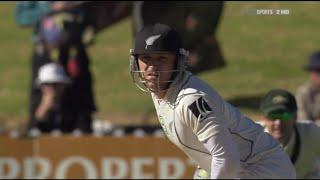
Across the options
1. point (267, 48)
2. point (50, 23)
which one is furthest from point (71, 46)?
point (267, 48)

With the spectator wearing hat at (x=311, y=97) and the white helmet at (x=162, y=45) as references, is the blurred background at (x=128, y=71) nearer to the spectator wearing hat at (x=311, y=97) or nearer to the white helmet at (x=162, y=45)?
the spectator wearing hat at (x=311, y=97)

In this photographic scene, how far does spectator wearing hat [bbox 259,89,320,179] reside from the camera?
16.7ft

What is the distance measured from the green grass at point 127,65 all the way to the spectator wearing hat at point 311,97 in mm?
76

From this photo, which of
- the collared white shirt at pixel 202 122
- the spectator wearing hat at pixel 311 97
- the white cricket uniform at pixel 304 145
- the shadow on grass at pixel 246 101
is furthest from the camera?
the spectator wearing hat at pixel 311 97

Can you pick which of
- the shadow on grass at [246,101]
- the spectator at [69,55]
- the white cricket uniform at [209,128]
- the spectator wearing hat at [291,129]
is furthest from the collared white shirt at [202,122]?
the spectator at [69,55]

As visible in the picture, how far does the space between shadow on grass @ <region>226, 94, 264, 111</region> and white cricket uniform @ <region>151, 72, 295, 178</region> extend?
8.31 ft

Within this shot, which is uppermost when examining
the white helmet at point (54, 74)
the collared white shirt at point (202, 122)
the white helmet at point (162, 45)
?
the white helmet at point (162, 45)

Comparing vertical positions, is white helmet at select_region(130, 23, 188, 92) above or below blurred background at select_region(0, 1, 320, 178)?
above

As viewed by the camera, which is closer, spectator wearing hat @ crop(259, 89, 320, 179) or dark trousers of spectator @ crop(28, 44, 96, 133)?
spectator wearing hat @ crop(259, 89, 320, 179)

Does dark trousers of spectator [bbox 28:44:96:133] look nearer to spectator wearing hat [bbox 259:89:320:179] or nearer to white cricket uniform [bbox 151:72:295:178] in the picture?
spectator wearing hat [bbox 259:89:320:179]

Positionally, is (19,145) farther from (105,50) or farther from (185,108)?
(185,108)

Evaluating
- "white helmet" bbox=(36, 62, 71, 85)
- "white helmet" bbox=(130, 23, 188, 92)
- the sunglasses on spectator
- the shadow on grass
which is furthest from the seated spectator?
"white helmet" bbox=(130, 23, 188, 92)

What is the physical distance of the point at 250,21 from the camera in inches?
239

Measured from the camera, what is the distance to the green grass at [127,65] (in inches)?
261
